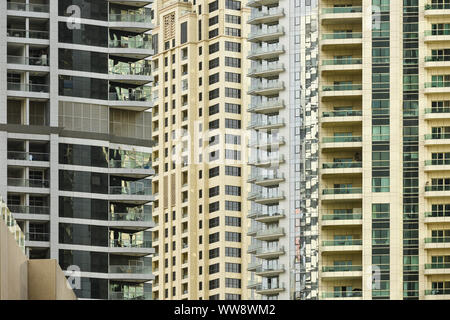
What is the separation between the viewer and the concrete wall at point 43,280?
4697 cm

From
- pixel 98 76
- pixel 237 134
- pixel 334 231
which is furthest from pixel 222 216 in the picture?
pixel 98 76

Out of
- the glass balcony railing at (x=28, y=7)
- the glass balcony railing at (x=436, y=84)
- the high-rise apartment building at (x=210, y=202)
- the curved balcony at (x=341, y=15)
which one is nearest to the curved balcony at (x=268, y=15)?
the curved balcony at (x=341, y=15)

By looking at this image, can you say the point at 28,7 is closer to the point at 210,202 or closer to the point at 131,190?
the point at 131,190

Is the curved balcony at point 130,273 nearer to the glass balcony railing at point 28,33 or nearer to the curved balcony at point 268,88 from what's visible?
the glass balcony railing at point 28,33

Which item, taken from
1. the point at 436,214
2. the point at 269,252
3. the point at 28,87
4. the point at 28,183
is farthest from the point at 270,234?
the point at 28,87

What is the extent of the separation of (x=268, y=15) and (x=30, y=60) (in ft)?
118

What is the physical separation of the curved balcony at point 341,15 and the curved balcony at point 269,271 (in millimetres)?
25556

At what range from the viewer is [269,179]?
15362cm

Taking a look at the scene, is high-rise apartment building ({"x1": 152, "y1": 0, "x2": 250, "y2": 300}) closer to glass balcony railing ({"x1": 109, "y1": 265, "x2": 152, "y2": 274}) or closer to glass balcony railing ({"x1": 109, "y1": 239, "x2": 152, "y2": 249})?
glass balcony railing ({"x1": 109, "y1": 239, "x2": 152, "y2": 249})

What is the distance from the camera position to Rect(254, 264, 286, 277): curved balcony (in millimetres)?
150250

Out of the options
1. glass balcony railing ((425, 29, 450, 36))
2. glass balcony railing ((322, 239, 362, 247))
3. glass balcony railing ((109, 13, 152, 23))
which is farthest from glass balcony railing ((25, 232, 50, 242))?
glass balcony railing ((425, 29, 450, 36))

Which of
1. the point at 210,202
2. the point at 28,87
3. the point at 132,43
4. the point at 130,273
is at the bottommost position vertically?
the point at 130,273

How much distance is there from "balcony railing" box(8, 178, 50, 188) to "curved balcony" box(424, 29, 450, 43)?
139 feet

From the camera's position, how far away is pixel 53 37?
5079 inches
